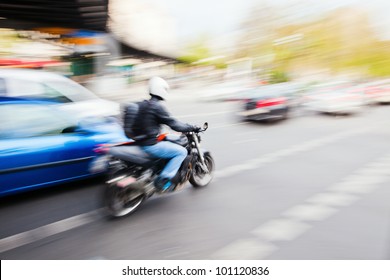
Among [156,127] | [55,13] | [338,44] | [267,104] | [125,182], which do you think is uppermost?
[55,13]

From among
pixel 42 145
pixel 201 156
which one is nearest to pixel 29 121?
pixel 42 145

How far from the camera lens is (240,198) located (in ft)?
16.6

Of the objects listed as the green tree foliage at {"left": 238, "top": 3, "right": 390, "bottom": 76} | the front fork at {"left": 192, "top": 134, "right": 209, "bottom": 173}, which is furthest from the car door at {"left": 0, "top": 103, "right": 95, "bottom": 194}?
the green tree foliage at {"left": 238, "top": 3, "right": 390, "bottom": 76}

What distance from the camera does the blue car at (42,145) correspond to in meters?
4.43

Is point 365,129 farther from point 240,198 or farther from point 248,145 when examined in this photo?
point 240,198

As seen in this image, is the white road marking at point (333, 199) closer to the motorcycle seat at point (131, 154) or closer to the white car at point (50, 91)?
the motorcycle seat at point (131, 154)

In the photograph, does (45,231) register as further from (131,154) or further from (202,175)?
(202,175)

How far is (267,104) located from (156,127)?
862cm

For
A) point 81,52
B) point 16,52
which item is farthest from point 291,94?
point 16,52

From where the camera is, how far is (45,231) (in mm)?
3943

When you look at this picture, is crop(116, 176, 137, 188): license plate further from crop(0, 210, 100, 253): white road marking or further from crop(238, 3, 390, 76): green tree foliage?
crop(238, 3, 390, 76): green tree foliage

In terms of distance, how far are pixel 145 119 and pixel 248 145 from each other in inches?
190

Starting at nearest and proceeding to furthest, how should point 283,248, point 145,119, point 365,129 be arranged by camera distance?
point 283,248 → point 145,119 → point 365,129

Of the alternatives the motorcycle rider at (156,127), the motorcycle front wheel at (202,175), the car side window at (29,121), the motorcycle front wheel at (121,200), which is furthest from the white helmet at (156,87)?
the car side window at (29,121)
